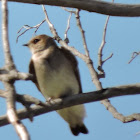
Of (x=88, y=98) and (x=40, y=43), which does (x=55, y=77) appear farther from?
(x=88, y=98)

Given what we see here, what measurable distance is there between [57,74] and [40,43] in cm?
65

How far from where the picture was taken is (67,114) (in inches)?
178

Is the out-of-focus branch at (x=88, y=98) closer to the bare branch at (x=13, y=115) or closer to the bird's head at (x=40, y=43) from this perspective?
the bare branch at (x=13, y=115)

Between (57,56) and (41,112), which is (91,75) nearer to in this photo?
(57,56)

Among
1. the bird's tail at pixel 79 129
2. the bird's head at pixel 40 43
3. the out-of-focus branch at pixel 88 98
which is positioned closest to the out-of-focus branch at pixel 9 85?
the out-of-focus branch at pixel 88 98

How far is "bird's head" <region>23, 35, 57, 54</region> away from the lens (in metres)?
4.56

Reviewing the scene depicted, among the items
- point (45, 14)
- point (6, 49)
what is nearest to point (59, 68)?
point (45, 14)

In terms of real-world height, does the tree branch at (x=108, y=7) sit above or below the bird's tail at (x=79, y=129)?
above

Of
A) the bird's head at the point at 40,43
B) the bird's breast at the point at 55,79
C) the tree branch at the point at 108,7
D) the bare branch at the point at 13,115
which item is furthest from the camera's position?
the bird's head at the point at 40,43

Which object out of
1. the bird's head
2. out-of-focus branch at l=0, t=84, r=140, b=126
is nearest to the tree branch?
out-of-focus branch at l=0, t=84, r=140, b=126

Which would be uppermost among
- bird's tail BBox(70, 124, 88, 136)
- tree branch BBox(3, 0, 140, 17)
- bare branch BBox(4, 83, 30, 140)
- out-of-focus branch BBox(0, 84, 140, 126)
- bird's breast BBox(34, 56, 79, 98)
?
tree branch BBox(3, 0, 140, 17)

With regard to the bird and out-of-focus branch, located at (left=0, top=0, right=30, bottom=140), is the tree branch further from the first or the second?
the bird

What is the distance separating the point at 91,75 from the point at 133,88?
96 centimetres

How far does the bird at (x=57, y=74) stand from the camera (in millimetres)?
4141
